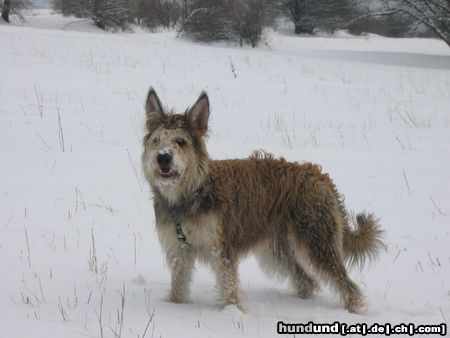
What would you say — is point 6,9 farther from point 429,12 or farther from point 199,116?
point 199,116

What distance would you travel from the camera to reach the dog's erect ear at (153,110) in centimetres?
451

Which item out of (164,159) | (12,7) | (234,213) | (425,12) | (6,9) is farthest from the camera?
(12,7)

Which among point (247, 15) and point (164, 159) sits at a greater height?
point (247, 15)

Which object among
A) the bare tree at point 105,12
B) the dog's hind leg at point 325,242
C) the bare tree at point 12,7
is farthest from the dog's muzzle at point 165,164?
the bare tree at point 12,7

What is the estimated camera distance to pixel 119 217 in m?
6.45

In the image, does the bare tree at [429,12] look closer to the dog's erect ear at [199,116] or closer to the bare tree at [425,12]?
the bare tree at [425,12]

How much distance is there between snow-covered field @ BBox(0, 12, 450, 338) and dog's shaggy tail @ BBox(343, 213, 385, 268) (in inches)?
14.7

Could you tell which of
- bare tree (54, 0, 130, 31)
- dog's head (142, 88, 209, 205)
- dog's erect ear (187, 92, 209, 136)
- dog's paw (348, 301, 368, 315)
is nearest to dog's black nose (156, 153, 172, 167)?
dog's head (142, 88, 209, 205)

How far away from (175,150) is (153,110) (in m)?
0.55

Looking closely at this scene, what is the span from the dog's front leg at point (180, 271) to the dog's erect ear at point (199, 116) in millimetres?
1025

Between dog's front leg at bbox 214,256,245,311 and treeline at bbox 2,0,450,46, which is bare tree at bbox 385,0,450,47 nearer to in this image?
treeline at bbox 2,0,450,46

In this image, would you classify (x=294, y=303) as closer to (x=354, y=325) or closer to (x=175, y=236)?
(x=354, y=325)

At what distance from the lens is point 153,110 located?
14.9ft

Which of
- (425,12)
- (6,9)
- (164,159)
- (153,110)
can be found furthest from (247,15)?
(164,159)
